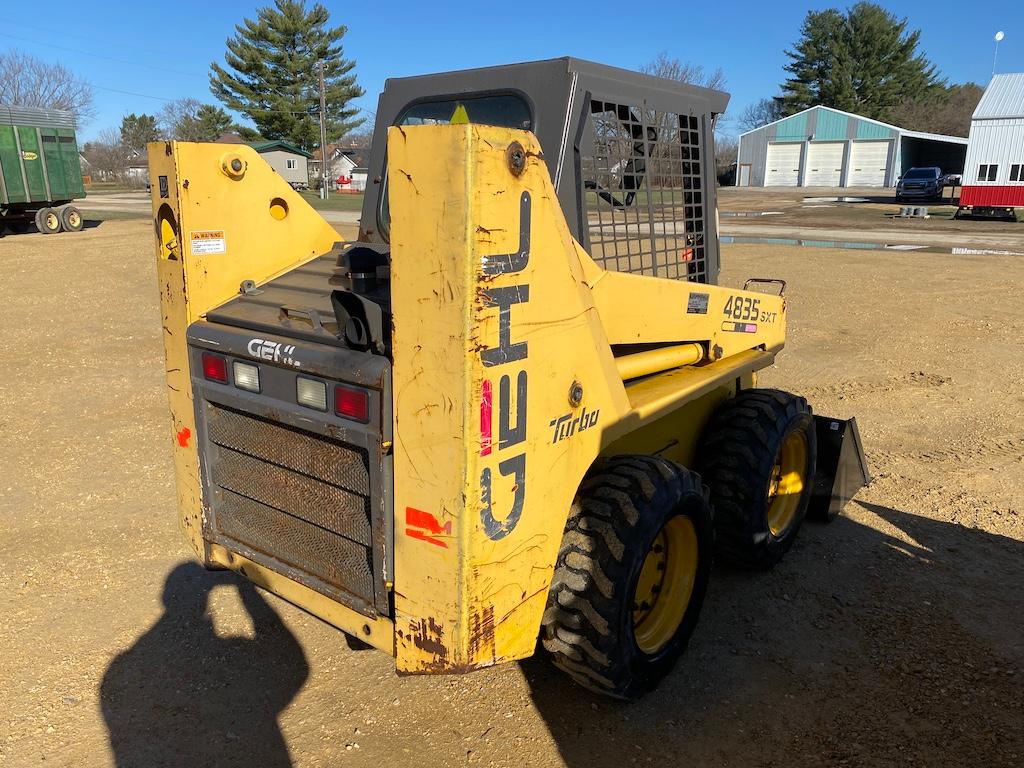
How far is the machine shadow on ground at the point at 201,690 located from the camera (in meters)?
2.80

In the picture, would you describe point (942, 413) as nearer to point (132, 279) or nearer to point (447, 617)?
point (447, 617)

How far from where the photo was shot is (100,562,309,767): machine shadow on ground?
2801 mm

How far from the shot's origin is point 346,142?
73.6 m

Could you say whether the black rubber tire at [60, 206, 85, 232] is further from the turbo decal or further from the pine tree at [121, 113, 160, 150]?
the pine tree at [121, 113, 160, 150]

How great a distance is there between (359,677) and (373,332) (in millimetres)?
1615

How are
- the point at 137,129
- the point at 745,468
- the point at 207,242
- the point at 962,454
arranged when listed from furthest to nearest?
the point at 137,129, the point at 962,454, the point at 745,468, the point at 207,242

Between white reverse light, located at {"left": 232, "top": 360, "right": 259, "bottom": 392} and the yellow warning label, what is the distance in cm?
49

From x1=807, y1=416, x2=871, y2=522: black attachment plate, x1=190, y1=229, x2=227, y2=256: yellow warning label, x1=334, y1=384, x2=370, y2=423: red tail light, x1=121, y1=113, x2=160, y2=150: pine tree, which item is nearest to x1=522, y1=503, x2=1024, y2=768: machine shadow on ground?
x1=807, y1=416, x2=871, y2=522: black attachment plate

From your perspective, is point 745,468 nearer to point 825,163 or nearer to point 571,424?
point 571,424

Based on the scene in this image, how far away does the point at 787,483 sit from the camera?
14.1 feet

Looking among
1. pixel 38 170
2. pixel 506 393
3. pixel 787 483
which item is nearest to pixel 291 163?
pixel 38 170

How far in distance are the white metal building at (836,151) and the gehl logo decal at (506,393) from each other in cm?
5278

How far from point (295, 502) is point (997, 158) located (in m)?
33.6

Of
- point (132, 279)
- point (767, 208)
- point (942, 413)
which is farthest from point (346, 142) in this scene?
point (942, 413)
